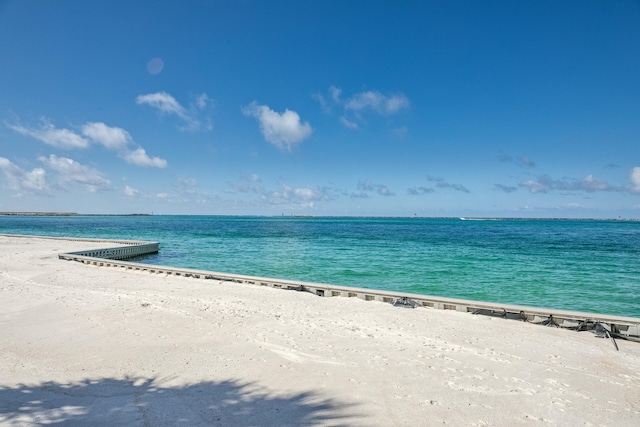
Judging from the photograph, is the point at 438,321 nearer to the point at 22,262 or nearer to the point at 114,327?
the point at 114,327

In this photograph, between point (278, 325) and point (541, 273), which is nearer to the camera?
point (278, 325)

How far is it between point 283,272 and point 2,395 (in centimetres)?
A: 1653

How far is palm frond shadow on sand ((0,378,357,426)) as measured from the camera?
456 cm

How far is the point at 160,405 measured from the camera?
16.3 ft

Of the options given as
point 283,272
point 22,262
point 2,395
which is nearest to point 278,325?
point 2,395

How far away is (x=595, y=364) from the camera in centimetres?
671

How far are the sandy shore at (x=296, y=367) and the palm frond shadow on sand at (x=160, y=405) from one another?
0.02 meters

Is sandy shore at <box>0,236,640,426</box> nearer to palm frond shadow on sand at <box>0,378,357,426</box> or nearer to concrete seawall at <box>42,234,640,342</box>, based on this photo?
palm frond shadow on sand at <box>0,378,357,426</box>

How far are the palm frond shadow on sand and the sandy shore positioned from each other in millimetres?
24

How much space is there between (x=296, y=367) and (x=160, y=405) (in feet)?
7.74

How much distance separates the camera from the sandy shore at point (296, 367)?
15.8ft

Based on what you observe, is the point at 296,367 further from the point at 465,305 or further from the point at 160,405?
the point at 465,305

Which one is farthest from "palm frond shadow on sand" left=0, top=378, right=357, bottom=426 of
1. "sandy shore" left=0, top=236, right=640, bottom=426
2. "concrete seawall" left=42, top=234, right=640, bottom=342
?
"concrete seawall" left=42, top=234, right=640, bottom=342

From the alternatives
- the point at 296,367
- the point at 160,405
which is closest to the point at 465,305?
the point at 296,367
